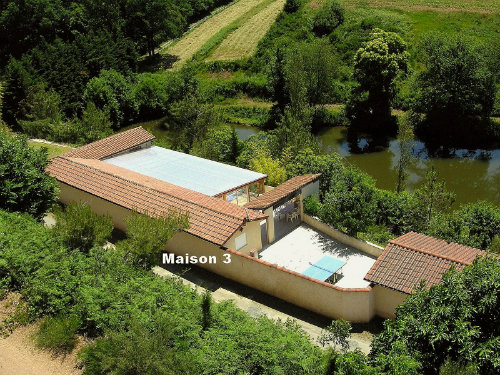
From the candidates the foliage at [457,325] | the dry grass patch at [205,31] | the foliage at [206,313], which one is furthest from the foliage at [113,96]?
the foliage at [457,325]

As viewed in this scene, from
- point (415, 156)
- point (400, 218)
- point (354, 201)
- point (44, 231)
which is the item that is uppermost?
point (44, 231)

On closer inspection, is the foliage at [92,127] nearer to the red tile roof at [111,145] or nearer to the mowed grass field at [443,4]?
the red tile roof at [111,145]

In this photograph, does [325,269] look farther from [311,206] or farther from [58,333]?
[58,333]

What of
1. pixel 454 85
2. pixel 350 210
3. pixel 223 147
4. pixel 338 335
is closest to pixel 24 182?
pixel 350 210

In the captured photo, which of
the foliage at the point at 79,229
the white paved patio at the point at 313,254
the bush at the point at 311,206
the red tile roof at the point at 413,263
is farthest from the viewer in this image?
the bush at the point at 311,206

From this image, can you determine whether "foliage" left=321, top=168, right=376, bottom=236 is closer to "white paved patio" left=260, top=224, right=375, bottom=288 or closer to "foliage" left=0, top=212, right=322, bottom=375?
"white paved patio" left=260, top=224, right=375, bottom=288

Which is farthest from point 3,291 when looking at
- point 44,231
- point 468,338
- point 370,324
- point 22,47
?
point 22,47

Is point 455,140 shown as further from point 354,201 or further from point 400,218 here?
point 354,201
